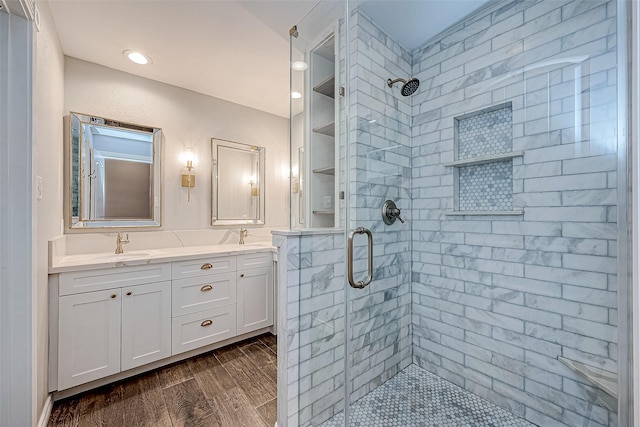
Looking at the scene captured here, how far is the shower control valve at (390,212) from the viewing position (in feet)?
5.35

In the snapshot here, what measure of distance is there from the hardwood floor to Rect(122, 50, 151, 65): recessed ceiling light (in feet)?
8.12

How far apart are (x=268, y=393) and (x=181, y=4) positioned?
2.55 metres

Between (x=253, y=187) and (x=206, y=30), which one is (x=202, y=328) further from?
(x=206, y=30)

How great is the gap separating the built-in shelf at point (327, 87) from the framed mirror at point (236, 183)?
1.47 meters

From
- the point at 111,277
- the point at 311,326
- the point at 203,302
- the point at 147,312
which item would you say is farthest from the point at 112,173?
the point at 311,326

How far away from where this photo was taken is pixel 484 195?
5.32 feet

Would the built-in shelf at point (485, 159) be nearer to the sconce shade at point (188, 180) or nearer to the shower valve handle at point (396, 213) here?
the shower valve handle at point (396, 213)

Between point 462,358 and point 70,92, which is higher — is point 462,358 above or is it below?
below

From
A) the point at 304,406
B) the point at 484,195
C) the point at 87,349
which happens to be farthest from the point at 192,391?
the point at 484,195

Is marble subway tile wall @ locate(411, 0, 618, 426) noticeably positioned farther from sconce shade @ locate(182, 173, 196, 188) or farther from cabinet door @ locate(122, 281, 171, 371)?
sconce shade @ locate(182, 173, 196, 188)

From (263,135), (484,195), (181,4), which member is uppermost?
(181,4)

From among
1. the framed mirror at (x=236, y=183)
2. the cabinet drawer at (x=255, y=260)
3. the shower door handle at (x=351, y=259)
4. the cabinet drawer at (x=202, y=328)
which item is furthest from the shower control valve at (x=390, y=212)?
the framed mirror at (x=236, y=183)

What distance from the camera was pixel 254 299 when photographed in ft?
8.07

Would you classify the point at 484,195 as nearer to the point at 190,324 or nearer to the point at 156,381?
the point at 190,324
